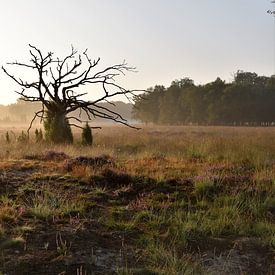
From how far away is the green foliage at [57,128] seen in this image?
2194 centimetres

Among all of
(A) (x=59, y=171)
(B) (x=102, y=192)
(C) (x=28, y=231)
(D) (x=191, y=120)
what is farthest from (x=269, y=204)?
(D) (x=191, y=120)

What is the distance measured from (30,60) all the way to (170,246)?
59.8ft

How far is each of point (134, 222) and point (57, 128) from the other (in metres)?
15.9

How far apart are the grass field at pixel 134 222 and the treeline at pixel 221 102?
57.7m

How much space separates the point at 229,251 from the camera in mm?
5973

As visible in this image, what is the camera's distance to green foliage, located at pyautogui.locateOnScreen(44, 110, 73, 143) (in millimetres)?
21938

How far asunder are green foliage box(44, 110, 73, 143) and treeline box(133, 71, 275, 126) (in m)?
44.6

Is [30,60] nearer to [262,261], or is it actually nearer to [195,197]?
[195,197]

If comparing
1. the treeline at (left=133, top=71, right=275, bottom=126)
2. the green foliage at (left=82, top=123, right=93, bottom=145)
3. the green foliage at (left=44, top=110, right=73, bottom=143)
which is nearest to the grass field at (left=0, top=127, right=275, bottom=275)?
the green foliage at (left=82, top=123, right=93, bottom=145)

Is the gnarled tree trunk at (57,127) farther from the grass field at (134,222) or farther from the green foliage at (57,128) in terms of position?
the grass field at (134,222)

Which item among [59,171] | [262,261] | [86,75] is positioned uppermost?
[86,75]

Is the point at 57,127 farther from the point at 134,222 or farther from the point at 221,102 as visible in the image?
the point at 221,102

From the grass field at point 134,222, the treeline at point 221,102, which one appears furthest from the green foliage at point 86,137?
the treeline at point 221,102

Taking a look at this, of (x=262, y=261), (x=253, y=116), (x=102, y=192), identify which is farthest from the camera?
(x=253, y=116)
